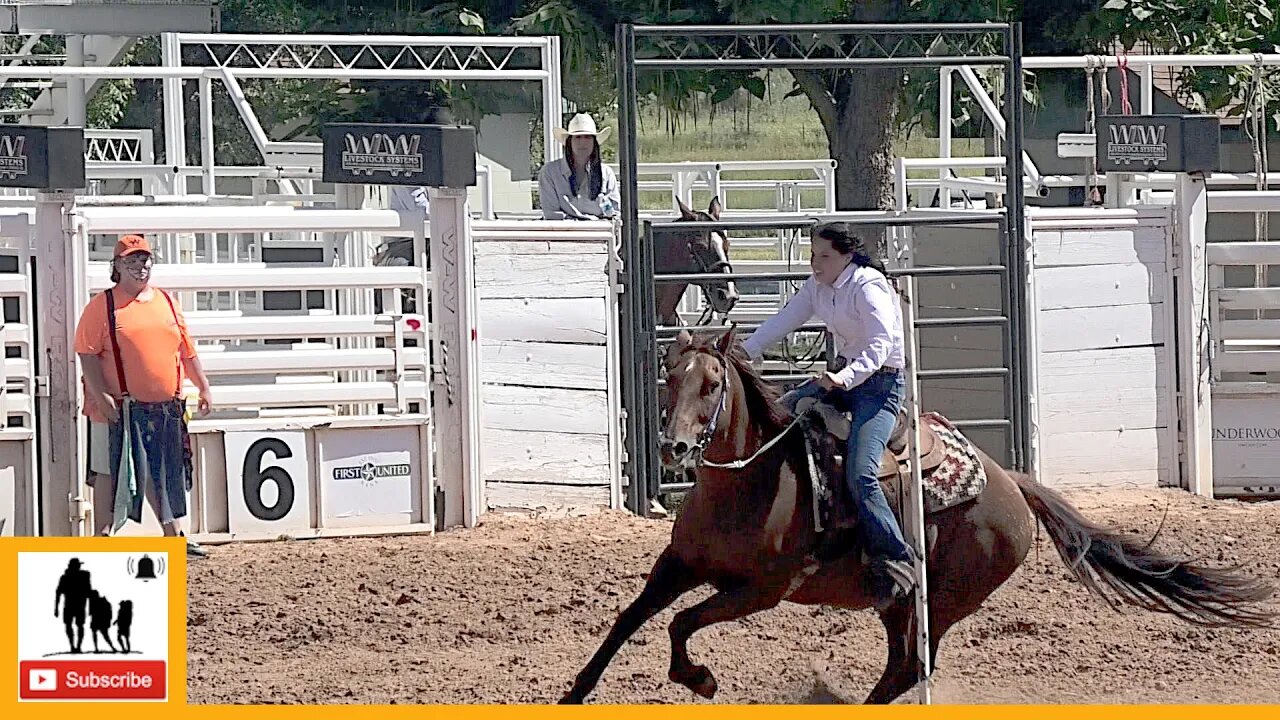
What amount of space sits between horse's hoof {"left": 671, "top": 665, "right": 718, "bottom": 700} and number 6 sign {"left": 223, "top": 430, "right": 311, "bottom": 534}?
157 inches

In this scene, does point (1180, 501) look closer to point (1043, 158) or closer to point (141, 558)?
point (141, 558)

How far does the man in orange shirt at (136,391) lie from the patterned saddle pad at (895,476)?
143 inches

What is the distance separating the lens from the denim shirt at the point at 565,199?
10766 mm

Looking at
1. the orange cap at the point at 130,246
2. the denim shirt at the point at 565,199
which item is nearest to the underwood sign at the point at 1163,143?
the denim shirt at the point at 565,199

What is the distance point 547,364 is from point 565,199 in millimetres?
1175

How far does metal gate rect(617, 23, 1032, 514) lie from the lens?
9828 millimetres

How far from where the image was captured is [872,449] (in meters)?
6.27

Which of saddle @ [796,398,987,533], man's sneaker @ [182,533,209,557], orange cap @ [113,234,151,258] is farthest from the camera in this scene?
man's sneaker @ [182,533,209,557]

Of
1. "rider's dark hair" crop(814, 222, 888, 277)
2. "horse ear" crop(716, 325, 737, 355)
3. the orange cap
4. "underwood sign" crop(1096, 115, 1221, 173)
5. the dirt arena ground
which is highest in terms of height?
"underwood sign" crop(1096, 115, 1221, 173)

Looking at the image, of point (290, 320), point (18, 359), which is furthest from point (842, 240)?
point (18, 359)

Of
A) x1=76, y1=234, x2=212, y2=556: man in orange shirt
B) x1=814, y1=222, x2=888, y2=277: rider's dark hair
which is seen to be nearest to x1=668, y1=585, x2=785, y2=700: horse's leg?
x1=814, y1=222, x2=888, y2=277: rider's dark hair

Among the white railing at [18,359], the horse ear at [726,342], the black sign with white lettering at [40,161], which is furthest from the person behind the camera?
the white railing at [18,359]

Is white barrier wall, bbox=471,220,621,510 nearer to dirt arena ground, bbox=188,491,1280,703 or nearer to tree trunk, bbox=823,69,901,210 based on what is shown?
dirt arena ground, bbox=188,491,1280,703

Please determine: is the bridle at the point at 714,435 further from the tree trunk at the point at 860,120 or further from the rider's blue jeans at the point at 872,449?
the tree trunk at the point at 860,120
